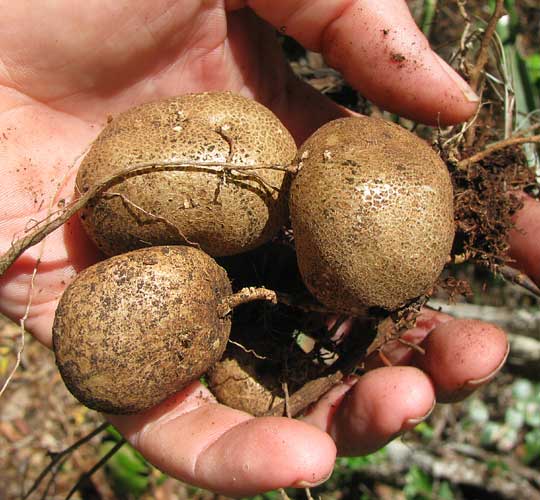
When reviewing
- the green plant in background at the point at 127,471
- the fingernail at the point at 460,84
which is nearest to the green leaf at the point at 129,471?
the green plant in background at the point at 127,471

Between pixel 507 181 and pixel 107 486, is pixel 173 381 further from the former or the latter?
pixel 107 486

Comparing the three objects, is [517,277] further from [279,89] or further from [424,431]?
[424,431]

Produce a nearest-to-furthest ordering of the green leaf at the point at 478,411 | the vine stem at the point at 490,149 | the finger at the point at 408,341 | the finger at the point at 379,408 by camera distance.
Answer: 1. the finger at the point at 379,408
2. the vine stem at the point at 490,149
3. the finger at the point at 408,341
4. the green leaf at the point at 478,411

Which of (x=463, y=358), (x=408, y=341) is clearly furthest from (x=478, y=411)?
(x=463, y=358)

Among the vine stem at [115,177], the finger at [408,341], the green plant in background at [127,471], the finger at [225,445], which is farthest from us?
the green plant in background at [127,471]

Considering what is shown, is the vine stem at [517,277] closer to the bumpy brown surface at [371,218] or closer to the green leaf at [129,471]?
the bumpy brown surface at [371,218]

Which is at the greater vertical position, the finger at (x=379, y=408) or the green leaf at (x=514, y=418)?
the finger at (x=379, y=408)
